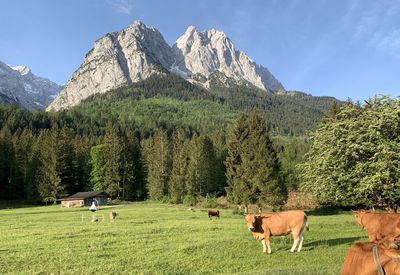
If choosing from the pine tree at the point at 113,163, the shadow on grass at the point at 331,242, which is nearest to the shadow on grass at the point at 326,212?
the shadow on grass at the point at 331,242

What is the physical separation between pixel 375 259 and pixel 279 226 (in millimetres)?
12063

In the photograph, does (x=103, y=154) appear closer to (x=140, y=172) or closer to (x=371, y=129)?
(x=140, y=172)

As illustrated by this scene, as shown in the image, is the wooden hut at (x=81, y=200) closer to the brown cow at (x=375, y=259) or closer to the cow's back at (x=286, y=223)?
the cow's back at (x=286, y=223)

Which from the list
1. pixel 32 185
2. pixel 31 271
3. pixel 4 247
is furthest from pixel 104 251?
pixel 32 185

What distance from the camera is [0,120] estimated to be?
565 ft

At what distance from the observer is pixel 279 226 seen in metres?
18.0

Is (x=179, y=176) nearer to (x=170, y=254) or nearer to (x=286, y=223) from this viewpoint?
(x=170, y=254)

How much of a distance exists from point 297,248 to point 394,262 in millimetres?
12952

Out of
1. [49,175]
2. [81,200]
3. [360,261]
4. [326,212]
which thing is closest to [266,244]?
[360,261]

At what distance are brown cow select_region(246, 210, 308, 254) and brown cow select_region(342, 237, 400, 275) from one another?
1102 cm

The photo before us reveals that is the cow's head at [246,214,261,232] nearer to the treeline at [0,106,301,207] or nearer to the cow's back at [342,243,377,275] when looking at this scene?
the cow's back at [342,243,377,275]

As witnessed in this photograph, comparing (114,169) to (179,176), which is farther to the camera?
(114,169)

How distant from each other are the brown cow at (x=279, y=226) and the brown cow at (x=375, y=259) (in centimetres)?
1102

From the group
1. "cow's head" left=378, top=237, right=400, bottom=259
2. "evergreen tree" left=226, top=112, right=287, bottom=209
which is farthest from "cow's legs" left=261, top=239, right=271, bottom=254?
"evergreen tree" left=226, top=112, right=287, bottom=209
